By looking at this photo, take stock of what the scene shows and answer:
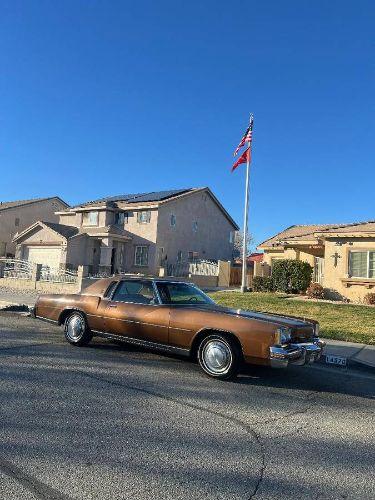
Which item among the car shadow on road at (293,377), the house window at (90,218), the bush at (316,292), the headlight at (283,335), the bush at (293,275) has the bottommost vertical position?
the car shadow on road at (293,377)

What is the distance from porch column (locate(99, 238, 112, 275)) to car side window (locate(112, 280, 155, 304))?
24.8 m

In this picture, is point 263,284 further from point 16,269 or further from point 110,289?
point 110,289

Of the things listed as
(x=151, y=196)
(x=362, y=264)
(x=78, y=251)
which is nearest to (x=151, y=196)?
(x=151, y=196)

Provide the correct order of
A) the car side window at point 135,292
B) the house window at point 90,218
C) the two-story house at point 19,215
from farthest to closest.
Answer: the two-story house at point 19,215, the house window at point 90,218, the car side window at point 135,292

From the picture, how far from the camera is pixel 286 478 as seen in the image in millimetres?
3238

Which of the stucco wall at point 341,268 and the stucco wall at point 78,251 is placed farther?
the stucco wall at point 78,251

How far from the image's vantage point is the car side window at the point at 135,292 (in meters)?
7.04

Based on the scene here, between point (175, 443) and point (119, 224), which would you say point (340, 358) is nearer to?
point (175, 443)

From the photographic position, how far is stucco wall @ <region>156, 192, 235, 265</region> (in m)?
32.8

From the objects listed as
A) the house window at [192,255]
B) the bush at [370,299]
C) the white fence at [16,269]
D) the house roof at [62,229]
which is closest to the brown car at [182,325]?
the bush at [370,299]

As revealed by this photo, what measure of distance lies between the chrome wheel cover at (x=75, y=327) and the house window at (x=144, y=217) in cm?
2443

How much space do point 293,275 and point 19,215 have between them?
102 ft

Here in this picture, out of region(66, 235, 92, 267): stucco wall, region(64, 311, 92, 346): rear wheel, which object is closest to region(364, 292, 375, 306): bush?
region(64, 311, 92, 346): rear wheel

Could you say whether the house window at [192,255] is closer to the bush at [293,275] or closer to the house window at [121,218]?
the house window at [121,218]
